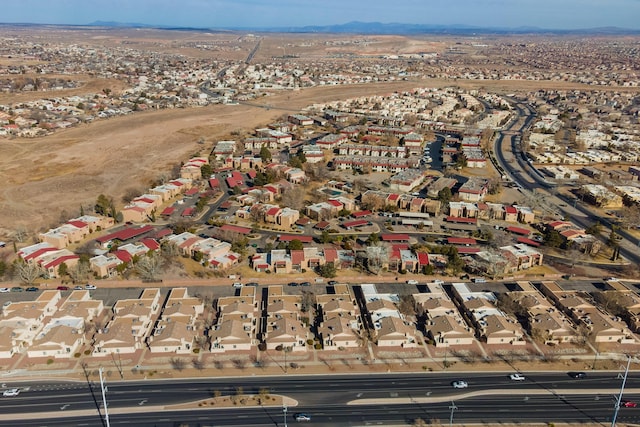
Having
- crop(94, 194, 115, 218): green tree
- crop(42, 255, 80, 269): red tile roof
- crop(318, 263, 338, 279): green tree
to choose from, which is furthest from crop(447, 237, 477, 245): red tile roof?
crop(94, 194, 115, 218): green tree

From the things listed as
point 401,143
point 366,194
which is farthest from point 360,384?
point 401,143

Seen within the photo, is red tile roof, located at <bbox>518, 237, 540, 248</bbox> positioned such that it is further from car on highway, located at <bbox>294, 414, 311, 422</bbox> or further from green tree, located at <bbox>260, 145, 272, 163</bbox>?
green tree, located at <bbox>260, 145, 272, 163</bbox>

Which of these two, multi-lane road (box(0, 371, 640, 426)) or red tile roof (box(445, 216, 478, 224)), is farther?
red tile roof (box(445, 216, 478, 224))

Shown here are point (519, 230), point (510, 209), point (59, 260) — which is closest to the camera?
point (59, 260)

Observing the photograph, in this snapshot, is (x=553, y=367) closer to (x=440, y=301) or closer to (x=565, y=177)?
(x=440, y=301)

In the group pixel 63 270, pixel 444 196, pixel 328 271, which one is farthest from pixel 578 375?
pixel 63 270

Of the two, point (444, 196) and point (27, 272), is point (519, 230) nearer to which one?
point (444, 196)
